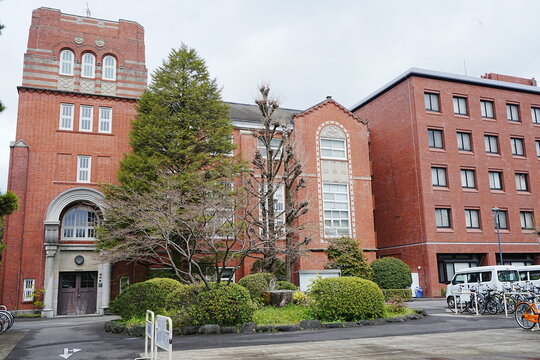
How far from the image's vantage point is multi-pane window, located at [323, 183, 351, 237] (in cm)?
3097

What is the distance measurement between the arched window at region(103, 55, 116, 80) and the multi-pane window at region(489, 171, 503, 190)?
2932 centimetres

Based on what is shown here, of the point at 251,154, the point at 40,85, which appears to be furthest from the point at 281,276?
the point at 40,85

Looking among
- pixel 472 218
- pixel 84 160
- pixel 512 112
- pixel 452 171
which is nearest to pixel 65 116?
pixel 84 160

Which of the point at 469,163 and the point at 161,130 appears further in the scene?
the point at 469,163

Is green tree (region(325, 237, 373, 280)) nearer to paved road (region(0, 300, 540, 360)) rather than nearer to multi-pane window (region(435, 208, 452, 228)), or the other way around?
multi-pane window (region(435, 208, 452, 228))

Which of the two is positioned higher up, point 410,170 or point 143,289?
point 410,170

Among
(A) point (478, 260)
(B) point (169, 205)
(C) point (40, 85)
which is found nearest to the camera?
(B) point (169, 205)

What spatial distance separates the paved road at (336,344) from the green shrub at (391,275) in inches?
477

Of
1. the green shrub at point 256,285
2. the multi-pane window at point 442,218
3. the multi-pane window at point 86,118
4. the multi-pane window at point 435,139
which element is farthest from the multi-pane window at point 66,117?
the multi-pane window at point 442,218

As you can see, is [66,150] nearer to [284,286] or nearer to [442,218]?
[284,286]

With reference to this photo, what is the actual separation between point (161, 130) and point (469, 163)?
2352 centimetres

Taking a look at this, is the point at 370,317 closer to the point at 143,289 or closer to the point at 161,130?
the point at 143,289

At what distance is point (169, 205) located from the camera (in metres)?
17.5

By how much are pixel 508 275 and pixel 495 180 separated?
16.0 m
